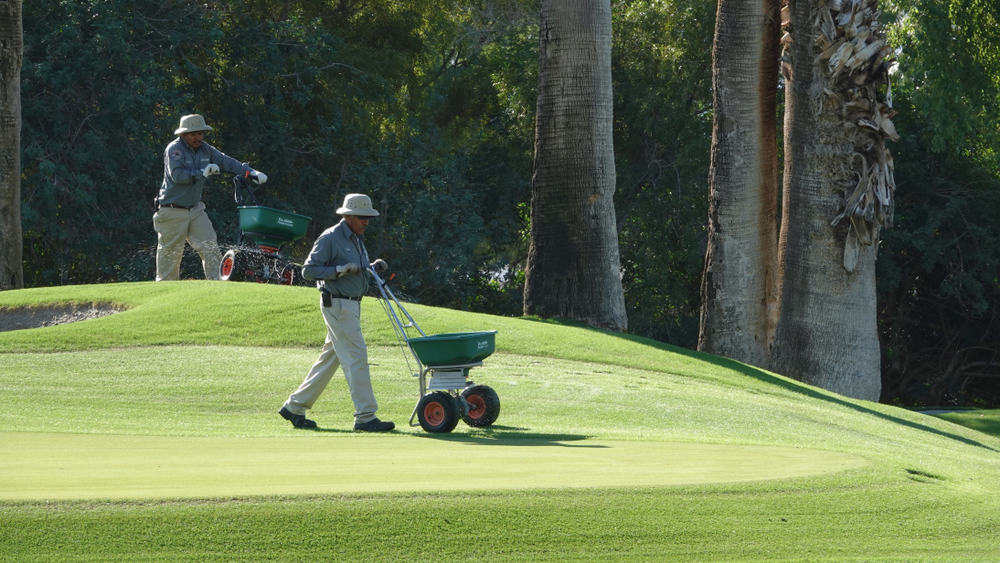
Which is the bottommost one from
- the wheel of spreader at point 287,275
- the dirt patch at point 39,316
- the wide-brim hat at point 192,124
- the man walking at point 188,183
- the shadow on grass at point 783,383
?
the shadow on grass at point 783,383

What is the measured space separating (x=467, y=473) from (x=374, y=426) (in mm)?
3133

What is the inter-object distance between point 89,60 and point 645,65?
14.5m

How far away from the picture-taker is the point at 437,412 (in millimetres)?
11023

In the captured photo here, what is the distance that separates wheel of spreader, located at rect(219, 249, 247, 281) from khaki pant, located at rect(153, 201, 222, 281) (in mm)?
123

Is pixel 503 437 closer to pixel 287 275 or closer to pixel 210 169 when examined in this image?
pixel 210 169

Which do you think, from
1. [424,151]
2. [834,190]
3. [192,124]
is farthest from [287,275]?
[424,151]

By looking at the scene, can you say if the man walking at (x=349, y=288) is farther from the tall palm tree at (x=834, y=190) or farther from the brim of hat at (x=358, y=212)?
the tall palm tree at (x=834, y=190)

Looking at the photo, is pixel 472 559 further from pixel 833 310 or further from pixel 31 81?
pixel 31 81

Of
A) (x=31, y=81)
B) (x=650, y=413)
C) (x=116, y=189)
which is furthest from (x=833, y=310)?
(x=31, y=81)

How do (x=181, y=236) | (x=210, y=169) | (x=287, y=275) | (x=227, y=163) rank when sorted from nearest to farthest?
(x=210, y=169) < (x=227, y=163) < (x=181, y=236) < (x=287, y=275)

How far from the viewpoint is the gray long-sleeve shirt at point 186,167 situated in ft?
59.0

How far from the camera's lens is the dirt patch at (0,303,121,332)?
1955 cm

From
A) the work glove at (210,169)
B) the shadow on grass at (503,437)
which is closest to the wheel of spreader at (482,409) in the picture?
the shadow on grass at (503,437)

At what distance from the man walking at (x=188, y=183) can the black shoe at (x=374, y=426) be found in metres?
6.66
